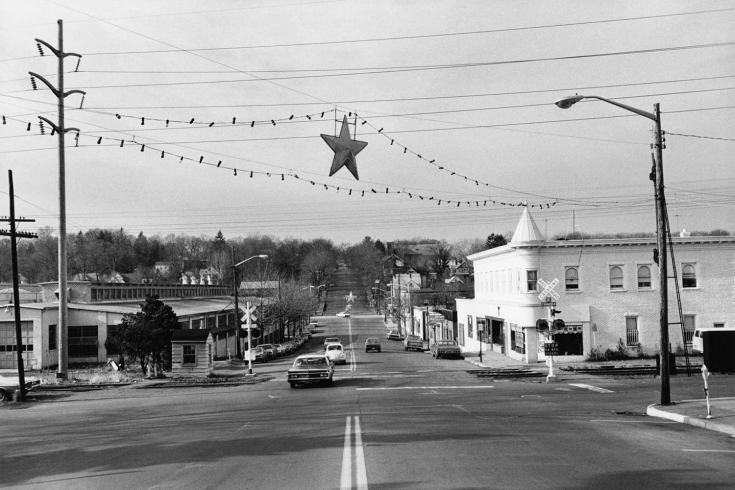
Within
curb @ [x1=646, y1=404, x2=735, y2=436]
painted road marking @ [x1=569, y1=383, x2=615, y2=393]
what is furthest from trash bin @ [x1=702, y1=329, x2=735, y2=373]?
curb @ [x1=646, y1=404, x2=735, y2=436]

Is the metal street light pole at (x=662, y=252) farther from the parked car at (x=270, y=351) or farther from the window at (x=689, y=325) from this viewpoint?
the parked car at (x=270, y=351)

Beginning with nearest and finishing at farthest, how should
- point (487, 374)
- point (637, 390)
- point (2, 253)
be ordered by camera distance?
point (637, 390)
point (487, 374)
point (2, 253)

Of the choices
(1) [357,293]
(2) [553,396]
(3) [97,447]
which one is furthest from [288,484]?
(1) [357,293]

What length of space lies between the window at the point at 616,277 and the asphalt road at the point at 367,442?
1705cm

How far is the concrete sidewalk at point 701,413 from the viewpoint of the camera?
16.6 metres

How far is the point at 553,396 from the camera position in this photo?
25.9 metres

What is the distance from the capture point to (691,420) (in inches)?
697

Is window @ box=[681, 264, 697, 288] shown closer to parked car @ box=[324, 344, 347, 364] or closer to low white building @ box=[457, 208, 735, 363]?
low white building @ box=[457, 208, 735, 363]

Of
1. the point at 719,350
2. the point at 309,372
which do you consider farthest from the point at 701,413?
the point at 719,350

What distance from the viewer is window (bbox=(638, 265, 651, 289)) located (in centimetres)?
4541

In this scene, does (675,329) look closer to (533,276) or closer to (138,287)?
(533,276)

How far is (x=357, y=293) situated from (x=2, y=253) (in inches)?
3464

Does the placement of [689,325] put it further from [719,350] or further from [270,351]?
[270,351]

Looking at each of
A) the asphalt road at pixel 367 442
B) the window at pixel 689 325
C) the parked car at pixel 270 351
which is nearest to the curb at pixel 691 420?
the asphalt road at pixel 367 442
